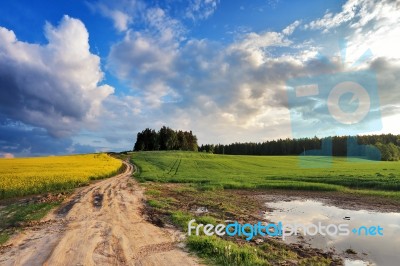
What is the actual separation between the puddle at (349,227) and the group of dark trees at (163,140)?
116005 millimetres

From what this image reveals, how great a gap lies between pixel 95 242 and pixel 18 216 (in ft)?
27.0

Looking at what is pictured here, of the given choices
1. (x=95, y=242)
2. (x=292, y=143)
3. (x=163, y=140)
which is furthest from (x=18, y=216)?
(x=292, y=143)

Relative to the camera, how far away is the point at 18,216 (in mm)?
16953

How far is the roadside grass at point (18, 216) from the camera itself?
13.7 metres

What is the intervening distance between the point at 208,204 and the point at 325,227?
25.3 feet

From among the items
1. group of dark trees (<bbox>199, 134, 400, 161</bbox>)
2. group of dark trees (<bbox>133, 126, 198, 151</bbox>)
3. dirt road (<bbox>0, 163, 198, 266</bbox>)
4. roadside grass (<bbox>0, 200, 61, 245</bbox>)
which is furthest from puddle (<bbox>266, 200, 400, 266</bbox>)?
group of dark trees (<bbox>133, 126, 198, 151</bbox>)

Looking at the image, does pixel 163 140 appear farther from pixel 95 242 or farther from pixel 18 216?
pixel 95 242

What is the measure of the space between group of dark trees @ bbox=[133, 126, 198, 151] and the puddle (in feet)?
381

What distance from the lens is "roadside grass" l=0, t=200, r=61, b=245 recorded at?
541 inches

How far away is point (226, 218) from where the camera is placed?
15.9 metres

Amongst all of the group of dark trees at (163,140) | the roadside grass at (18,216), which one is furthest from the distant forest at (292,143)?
the roadside grass at (18,216)

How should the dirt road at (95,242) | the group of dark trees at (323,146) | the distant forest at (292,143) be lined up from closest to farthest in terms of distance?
1. the dirt road at (95,242)
2. the group of dark trees at (323,146)
3. the distant forest at (292,143)

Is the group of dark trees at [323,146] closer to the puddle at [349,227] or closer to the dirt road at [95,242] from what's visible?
the puddle at [349,227]

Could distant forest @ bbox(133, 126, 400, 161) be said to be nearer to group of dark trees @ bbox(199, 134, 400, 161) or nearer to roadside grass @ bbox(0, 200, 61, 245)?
group of dark trees @ bbox(199, 134, 400, 161)
